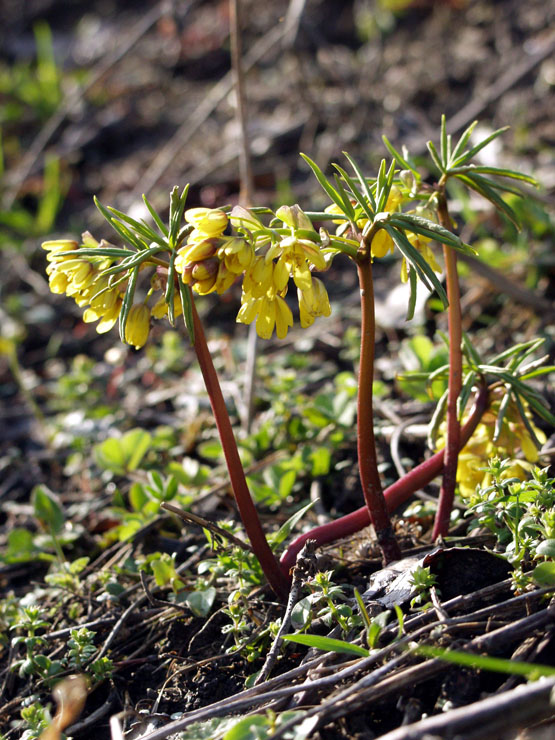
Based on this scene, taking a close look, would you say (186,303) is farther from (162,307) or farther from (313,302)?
(313,302)

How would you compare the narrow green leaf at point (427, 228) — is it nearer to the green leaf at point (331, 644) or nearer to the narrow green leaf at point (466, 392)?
the narrow green leaf at point (466, 392)

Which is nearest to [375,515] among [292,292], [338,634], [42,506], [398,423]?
[338,634]

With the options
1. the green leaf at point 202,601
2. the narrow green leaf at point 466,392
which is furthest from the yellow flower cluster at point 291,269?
the green leaf at point 202,601

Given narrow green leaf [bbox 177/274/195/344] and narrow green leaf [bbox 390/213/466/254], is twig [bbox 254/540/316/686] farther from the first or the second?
narrow green leaf [bbox 390/213/466/254]

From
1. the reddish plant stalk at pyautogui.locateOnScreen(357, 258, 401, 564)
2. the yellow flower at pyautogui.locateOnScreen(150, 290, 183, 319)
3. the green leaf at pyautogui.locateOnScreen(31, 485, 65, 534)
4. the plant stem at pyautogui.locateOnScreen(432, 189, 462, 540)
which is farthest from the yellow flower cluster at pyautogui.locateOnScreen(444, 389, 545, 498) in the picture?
the green leaf at pyautogui.locateOnScreen(31, 485, 65, 534)

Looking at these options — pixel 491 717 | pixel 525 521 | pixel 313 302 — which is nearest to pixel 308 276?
pixel 313 302

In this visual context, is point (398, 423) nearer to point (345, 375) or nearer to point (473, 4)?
point (345, 375)
